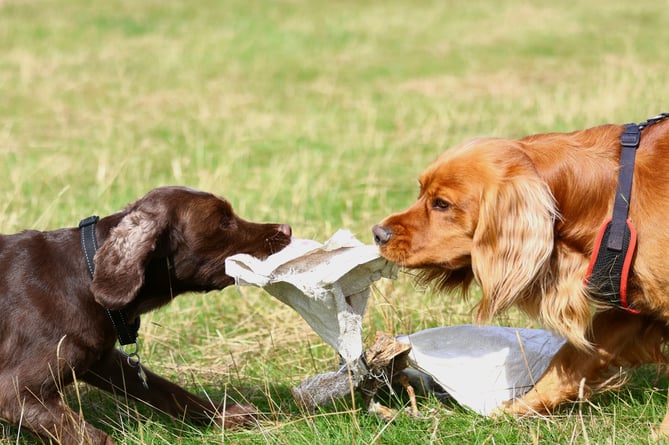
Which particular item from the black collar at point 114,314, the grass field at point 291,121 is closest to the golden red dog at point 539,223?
the grass field at point 291,121

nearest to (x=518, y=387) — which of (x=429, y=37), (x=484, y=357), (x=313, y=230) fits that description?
(x=484, y=357)

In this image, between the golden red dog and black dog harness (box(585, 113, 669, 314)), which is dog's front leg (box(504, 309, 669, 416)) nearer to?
the golden red dog

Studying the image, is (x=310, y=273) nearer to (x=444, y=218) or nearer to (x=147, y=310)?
(x=444, y=218)

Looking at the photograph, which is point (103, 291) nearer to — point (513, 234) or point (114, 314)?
point (114, 314)

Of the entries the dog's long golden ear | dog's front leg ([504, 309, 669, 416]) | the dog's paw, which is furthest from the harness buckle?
the dog's paw

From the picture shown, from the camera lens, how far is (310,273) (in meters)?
3.89

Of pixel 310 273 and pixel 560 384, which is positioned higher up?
pixel 310 273

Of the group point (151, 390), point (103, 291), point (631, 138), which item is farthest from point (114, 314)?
point (631, 138)

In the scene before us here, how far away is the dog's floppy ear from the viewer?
3.95m

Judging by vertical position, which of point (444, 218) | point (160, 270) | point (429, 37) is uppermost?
point (444, 218)

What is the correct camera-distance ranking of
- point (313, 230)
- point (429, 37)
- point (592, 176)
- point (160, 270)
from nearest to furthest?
point (592, 176)
point (160, 270)
point (313, 230)
point (429, 37)

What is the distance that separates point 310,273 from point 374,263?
283 mm

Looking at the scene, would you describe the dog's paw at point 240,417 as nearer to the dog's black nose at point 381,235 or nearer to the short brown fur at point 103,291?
the short brown fur at point 103,291

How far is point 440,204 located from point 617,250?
0.74m
